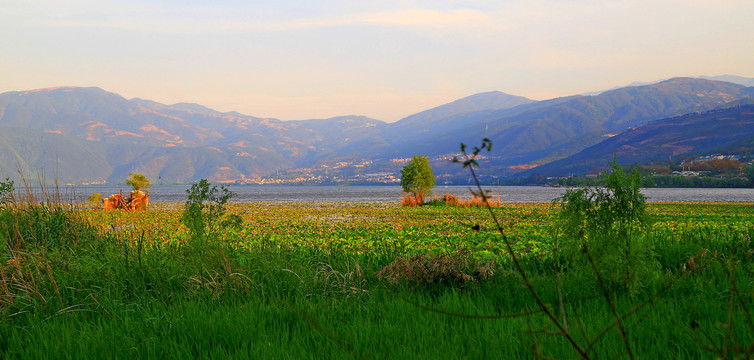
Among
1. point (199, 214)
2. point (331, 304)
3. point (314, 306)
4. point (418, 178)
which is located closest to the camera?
point (314, 306)

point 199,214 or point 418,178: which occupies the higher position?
point 418,178

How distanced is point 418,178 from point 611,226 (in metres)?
35.5

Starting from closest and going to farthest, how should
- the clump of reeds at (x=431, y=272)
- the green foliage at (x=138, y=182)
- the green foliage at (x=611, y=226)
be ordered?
the green foliage at (x=611, y=226), the clump of reeds at (x=431, y=272), the green foliage at (x=138, y=182)

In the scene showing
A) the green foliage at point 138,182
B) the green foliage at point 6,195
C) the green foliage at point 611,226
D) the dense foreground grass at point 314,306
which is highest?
the green foliage at point 138,182

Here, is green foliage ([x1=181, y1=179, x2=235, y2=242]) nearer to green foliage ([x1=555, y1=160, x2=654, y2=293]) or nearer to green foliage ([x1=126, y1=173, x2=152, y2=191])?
green foliage ([x1=555, y1=160, x2=654, y2=293])

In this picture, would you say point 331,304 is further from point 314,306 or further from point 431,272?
point 431,272

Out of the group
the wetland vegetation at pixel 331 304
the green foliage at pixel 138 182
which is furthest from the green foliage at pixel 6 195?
the green foliage at pixel 138 182

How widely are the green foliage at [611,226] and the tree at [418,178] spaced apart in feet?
116

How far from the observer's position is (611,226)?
6836 millimetres

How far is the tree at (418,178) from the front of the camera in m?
42.5

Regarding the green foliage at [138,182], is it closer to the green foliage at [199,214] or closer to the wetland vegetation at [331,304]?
the wetland vegetation at [331,304]

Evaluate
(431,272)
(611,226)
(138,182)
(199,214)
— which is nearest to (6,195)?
(199,214)

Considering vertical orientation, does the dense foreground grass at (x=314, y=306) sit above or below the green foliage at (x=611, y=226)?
below

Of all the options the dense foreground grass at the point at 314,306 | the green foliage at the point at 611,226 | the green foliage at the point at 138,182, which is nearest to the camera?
the dense foreground grass at the point at 314,306
